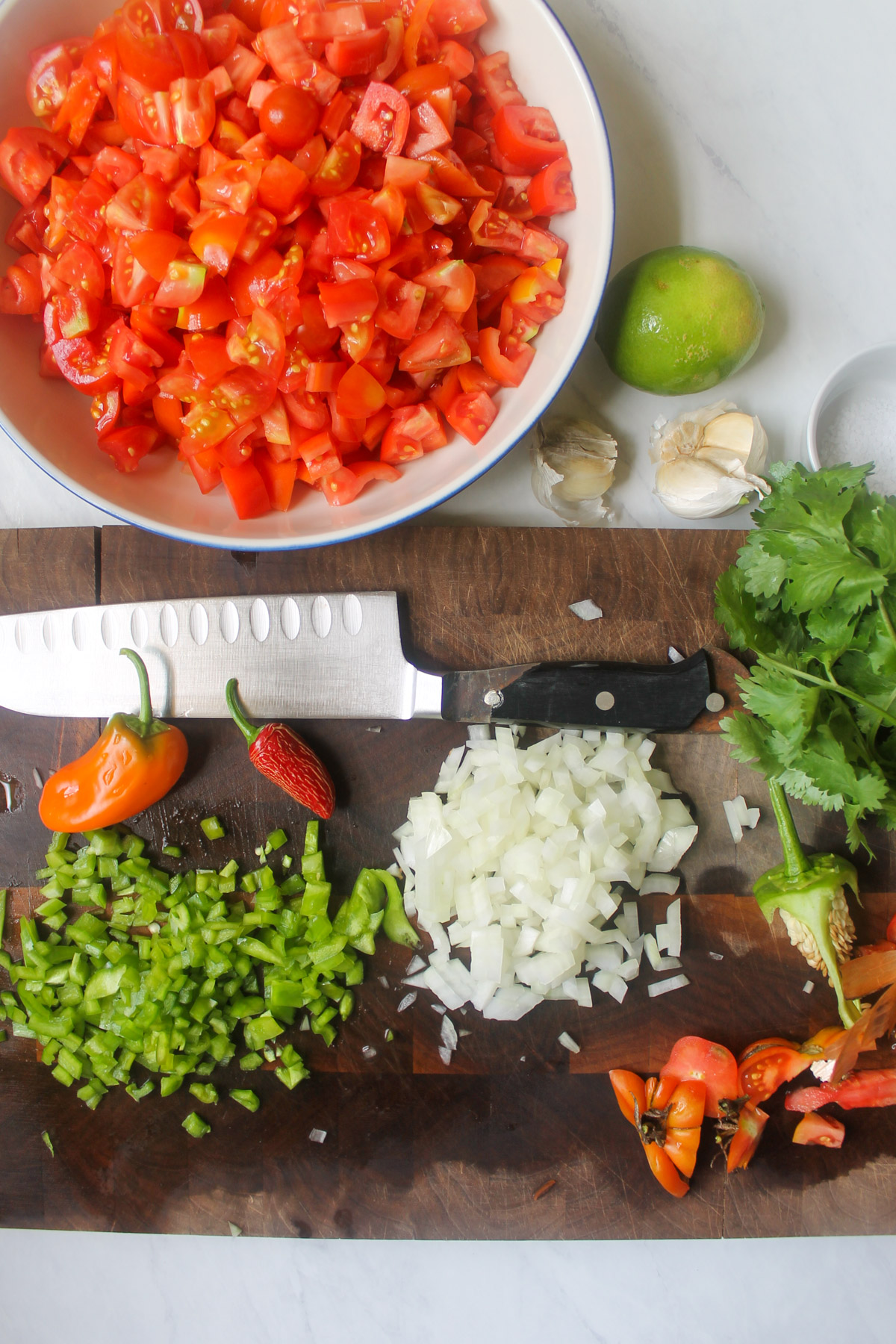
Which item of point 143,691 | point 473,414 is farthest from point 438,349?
point 143,691

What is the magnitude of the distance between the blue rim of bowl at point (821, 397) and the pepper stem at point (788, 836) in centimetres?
51

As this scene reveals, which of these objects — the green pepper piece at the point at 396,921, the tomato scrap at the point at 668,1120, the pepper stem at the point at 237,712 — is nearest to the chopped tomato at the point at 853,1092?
the tomato scrap at the point at 668,1120

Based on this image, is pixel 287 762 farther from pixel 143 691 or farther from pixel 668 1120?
pixel 668 1120

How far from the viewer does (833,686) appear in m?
1.22

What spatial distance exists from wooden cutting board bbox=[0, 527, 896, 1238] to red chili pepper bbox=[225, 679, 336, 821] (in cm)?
6

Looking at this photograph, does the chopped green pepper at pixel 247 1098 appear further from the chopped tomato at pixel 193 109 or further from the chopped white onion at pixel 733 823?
the chopped tomato at pixel 193 109

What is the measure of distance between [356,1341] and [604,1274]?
453mm

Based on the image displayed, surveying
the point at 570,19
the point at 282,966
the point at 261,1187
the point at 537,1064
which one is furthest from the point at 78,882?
the point at 570,19

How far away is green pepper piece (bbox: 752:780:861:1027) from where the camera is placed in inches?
52.0

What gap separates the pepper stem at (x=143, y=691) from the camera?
52.8 inches

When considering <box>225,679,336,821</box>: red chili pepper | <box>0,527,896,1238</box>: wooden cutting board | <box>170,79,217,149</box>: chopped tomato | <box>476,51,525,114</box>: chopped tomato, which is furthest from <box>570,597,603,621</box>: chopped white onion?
<box>170,79,217,149</box>: chopped tomato

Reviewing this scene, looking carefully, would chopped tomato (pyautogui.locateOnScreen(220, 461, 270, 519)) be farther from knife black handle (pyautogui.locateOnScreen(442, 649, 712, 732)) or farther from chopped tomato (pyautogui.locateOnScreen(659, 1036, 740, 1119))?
chopped tomato (pyautogui.locateOnScreen(659, 1036, 740, 1119))

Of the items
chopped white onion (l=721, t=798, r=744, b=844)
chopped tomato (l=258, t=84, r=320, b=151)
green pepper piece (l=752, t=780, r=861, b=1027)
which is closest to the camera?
chopped tomato (l=258, t=84, r=320, b=151)

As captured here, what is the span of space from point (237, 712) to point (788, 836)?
0.88 meters
